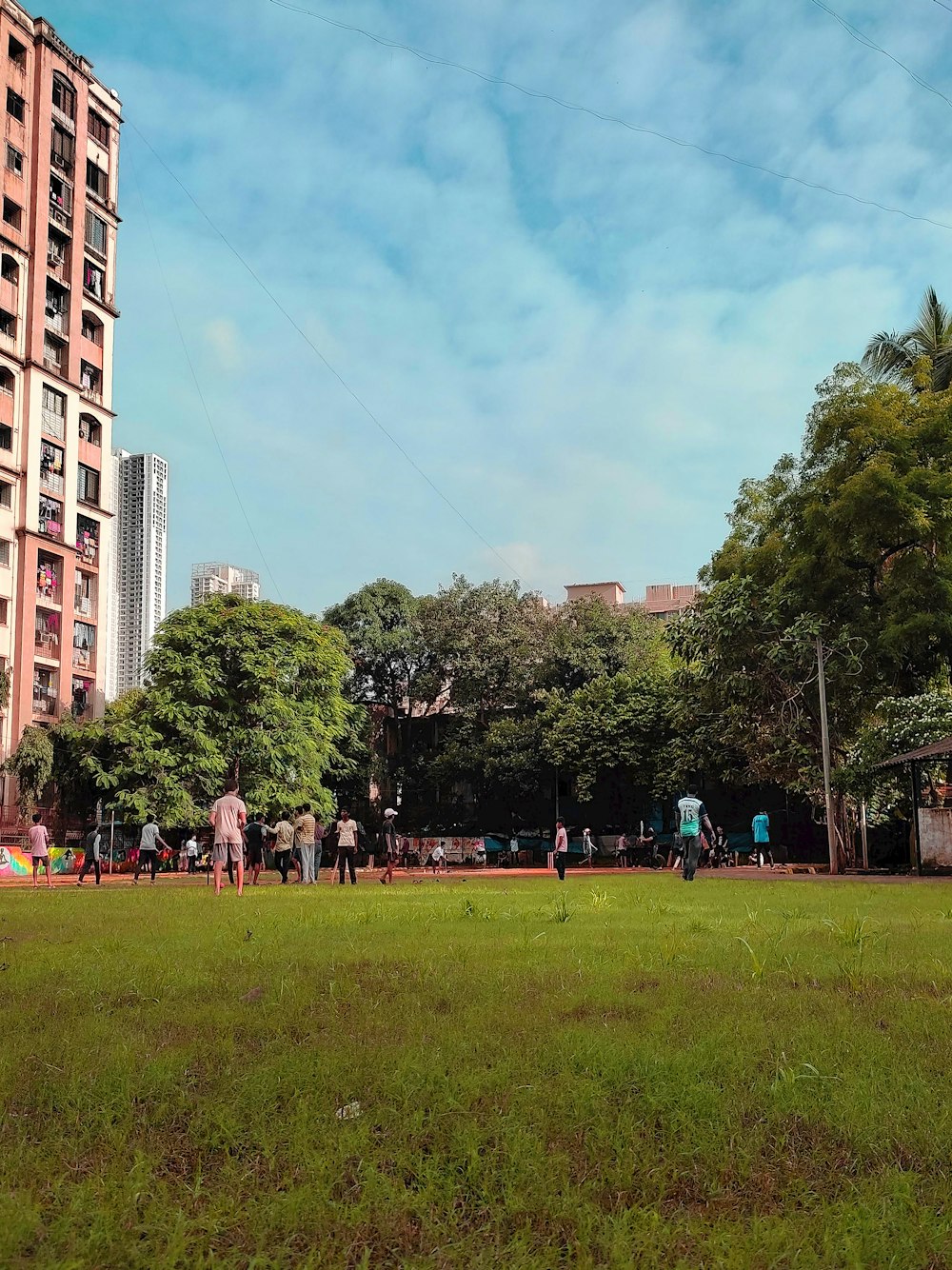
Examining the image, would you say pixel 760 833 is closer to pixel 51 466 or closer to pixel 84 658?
pixel 84 658

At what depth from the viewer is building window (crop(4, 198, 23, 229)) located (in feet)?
166

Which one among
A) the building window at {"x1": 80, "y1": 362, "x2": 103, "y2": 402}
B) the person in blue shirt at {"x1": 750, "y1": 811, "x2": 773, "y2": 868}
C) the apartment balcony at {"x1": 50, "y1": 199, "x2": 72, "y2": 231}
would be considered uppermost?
the apartment balcony at {"x1": 50, "y1": 199, "x2": 72, "y2": 231}

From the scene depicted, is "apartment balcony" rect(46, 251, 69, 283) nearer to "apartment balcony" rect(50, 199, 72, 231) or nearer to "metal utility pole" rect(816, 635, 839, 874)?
"apartment balcony" rect(50, 199, 72, 231)

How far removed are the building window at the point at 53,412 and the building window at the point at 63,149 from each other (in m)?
11.1

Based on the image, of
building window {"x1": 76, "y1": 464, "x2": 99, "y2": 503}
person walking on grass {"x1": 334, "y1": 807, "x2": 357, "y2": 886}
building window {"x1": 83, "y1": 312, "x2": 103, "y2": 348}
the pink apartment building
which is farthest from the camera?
building window {"x1": 83, "y1": 312, "x2": 103, "y2": 348}

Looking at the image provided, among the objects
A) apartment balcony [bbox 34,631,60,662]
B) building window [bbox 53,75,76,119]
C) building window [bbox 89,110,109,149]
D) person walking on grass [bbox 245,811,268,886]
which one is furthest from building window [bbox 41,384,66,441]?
person walking on grass [bbox 245,811,268,886]

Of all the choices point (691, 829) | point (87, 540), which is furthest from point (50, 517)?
point (691, 829)

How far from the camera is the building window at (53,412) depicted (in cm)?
5200

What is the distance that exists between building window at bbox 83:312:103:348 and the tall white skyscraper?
3491 cm

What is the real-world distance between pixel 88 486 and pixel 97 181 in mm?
15511

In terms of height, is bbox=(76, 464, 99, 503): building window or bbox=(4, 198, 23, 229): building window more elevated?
bbox=(4, 198, 23, 229): building window

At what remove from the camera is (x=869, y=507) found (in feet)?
90.6

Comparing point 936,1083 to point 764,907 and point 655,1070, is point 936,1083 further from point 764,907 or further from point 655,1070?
point 764,907

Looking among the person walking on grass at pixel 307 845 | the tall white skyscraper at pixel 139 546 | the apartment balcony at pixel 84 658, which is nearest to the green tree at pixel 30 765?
the apartment balcony at pixel 84 658
